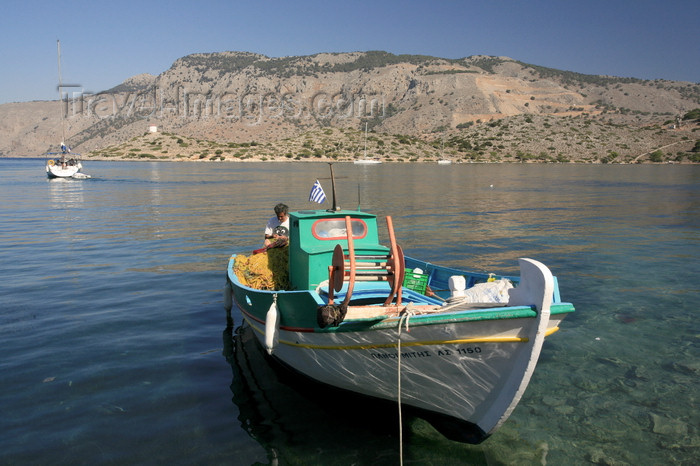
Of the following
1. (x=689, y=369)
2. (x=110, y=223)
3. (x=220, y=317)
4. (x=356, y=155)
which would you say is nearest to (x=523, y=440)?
(x=689, y=369)

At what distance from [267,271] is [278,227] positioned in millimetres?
1334

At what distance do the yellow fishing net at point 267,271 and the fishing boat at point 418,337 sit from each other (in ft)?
4.51

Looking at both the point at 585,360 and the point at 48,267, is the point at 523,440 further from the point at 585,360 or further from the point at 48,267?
the point at 48,267

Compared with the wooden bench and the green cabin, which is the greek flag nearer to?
the green cabin

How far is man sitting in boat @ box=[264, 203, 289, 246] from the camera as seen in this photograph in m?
11.6

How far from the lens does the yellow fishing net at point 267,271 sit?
10492 mm

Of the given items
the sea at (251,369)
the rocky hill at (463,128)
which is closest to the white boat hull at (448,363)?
the sea at (251,369)

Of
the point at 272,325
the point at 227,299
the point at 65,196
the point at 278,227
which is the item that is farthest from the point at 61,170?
the point at 272,325

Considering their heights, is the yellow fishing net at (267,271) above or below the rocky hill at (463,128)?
below

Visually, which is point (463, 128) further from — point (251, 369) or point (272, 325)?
point (272, 325)

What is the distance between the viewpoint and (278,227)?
11680 millimetres

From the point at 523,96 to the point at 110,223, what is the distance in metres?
184

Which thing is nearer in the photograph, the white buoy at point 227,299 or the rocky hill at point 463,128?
the white buoy at point 227,299

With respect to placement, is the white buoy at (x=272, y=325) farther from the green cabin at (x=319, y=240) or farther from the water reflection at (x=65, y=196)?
the water reflection at (x=65, y=196)
